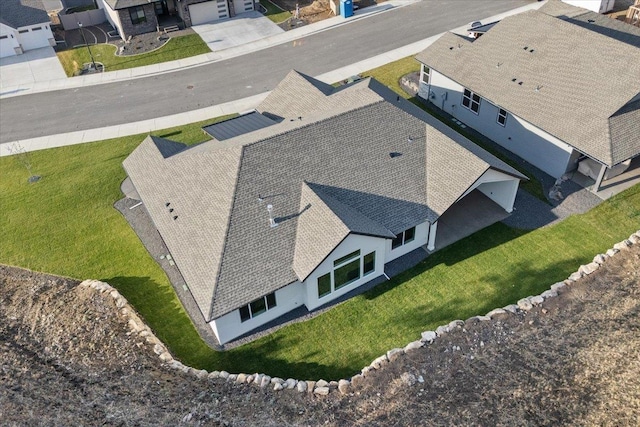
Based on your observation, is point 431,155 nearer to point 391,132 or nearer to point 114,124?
point 391,132

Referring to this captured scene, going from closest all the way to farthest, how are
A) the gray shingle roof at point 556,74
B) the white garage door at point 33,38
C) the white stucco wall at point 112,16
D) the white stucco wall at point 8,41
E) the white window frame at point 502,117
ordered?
the gray shingle roof at point 556,74 → the white window frame at point 502,117 → the white stucco wall at point 8,41 → the white garage door at point 33,38 → the white stucco wall at point 112,16

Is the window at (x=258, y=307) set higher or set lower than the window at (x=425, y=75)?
lower

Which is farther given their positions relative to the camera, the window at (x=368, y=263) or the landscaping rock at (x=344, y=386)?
the window at (x=368, y=263)

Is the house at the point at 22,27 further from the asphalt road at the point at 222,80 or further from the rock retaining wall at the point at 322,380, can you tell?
the rock retaining wall at the point at 322,380

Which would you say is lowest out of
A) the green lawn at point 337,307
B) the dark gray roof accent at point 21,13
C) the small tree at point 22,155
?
the green lawn at point 337,307

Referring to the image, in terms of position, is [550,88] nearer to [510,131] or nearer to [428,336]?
[510,131]

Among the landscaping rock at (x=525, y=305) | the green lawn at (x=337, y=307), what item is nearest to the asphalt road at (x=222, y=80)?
the green lawn at (x=337, y=307)

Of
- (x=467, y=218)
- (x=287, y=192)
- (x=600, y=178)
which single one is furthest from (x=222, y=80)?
(x=600, y=178)
